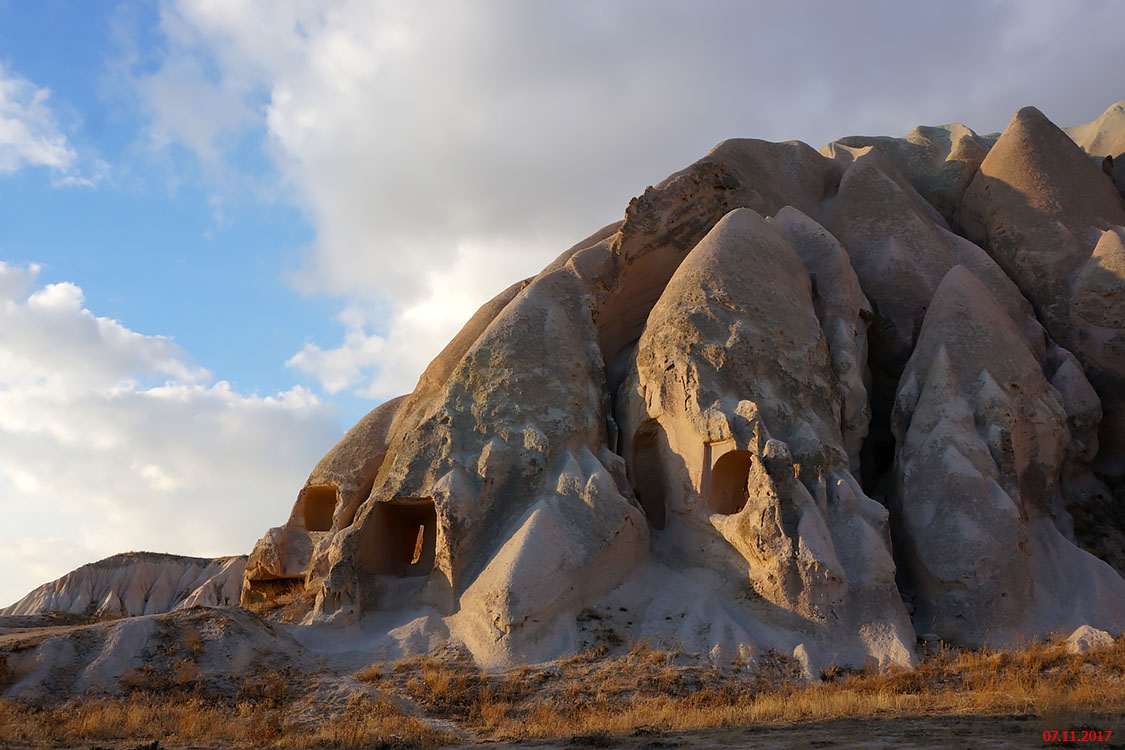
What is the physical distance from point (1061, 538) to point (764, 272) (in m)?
6.59

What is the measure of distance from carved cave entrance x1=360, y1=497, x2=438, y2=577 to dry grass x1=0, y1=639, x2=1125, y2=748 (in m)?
2.73

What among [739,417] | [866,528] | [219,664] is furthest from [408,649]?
[866,528]

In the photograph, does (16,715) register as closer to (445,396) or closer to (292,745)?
(292,745)

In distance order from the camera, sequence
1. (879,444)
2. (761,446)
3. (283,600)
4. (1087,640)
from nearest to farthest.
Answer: (1087,640) < (761,446) < (283,600) < (879,444)

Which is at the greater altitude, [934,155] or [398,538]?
[934,155]

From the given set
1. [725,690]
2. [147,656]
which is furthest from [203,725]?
[725,690]

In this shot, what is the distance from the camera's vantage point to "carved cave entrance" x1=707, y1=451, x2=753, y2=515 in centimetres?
1462

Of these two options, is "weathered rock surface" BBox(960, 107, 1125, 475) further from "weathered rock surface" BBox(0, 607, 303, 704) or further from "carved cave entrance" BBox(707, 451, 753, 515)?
"weathered rock surface" BBox(0, 607, 303, 704)

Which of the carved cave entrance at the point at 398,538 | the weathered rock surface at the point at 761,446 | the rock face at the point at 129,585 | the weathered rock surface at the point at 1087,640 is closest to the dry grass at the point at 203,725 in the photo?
the carved cave entrance at the point at 398,538

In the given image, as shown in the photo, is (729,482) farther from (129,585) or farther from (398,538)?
(129,585)

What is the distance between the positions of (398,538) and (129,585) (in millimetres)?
21544

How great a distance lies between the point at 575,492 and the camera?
14.1 meters

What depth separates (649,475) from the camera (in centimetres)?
1609

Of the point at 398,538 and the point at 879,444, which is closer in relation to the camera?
the point at 398,538
